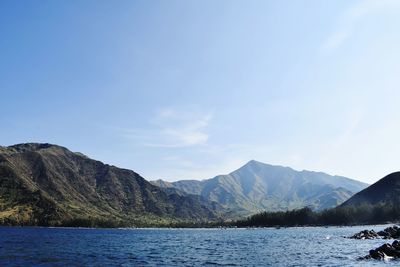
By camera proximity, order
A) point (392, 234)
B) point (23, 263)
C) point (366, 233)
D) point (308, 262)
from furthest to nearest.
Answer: point (366, 233)
point (392, 234)
point (308, 262)
point (23, 263)

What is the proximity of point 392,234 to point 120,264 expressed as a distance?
117751mm

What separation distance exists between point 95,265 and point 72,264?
196 inches

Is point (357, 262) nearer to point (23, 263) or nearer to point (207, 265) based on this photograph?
point (207, 265)

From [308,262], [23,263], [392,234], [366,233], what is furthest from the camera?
[366,233]

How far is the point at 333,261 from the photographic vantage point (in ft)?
277

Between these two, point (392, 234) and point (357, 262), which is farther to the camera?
point (392, 234)

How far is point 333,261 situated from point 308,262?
217 inches

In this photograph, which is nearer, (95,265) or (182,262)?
(95,265)

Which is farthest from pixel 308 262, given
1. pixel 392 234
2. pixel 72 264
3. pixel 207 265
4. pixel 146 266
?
pixel 392 234

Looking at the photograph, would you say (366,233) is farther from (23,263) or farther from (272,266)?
(23,263)

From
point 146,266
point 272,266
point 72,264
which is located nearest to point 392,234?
point 272,266

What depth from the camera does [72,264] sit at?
78938 millimetres

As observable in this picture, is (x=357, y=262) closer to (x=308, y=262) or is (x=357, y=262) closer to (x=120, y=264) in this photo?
(x=308, y=262)

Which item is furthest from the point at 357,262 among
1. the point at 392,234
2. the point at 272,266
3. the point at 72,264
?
the point at 392,234
